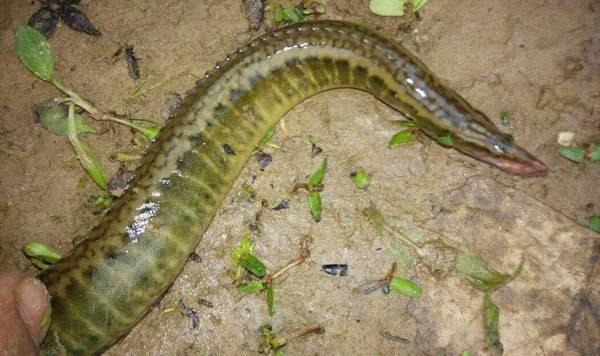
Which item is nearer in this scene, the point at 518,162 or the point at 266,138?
the point at 518,162

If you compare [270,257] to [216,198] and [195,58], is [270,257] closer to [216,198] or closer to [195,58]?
[216,198]

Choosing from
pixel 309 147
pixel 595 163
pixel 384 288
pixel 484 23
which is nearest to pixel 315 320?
pixel 384 288

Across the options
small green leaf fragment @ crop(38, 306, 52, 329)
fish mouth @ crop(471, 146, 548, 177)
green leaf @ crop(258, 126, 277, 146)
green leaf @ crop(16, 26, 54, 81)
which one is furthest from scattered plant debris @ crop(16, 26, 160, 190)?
fish mouth @ crop(471, 146, 548, 177)

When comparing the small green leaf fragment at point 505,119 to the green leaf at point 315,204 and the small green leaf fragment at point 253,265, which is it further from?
the small green leaf fragment at point 253,265

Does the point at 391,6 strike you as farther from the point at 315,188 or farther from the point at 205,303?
the point at 205,303

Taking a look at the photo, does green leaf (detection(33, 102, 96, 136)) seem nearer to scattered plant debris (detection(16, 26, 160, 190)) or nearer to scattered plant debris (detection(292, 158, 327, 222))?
scattered plant debris (detection(16, 26, 160, 190))

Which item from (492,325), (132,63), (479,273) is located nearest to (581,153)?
(479,273)

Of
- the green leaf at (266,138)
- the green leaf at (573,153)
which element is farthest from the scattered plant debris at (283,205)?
the green leaf at (573,153)
